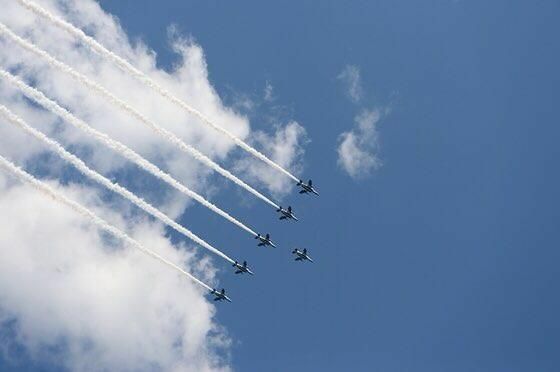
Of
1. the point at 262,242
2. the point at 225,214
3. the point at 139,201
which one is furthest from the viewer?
the point at 262,242

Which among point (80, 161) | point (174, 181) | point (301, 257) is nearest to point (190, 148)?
point (174, 181)

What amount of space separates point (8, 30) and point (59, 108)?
22.0 feet

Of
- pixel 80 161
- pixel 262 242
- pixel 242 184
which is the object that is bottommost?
pixel 80 161

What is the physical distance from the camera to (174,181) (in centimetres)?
7050

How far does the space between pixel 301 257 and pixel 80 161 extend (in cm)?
4438

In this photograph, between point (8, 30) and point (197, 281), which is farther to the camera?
point (197, 281)

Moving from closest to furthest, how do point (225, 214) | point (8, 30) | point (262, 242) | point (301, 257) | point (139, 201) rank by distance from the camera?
1. point (8, 30)
2. point (139, 201)
3. point (225, 214)
4. point (262, 242)
5. point (301, 257)

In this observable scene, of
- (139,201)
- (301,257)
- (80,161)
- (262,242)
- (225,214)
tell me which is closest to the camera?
(80,161)

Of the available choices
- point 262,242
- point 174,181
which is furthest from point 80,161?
point 262,242

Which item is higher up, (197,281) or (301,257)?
(301,257)

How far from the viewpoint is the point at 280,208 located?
9756 cm

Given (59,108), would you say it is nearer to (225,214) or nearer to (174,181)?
(174,181)

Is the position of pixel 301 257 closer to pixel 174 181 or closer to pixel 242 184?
pixel 242 184

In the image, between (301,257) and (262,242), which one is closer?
(262,242)
